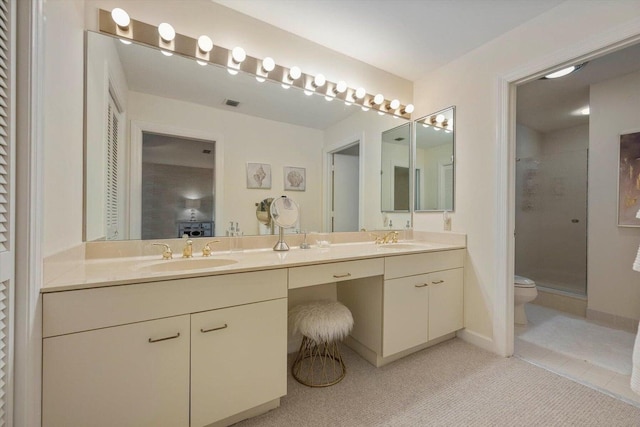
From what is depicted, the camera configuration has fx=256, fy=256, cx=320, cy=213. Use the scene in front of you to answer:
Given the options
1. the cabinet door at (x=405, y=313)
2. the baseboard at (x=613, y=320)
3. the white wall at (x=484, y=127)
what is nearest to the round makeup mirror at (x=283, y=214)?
the cabinet door at (x=405, y=313)

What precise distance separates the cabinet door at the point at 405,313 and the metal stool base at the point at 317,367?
13.1 inches

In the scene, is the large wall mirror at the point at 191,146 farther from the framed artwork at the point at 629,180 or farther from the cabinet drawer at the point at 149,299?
the framed artwork at the point at 629,180

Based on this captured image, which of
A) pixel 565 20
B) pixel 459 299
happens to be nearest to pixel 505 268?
pixel 459 299

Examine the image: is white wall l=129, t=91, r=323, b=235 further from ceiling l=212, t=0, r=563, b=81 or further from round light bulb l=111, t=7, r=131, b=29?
ceiling l=212, t=0, r=563, b=81

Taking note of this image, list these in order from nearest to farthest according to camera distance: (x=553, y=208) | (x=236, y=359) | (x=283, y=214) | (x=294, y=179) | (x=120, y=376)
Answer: (x=120, y=376), (x=236, y=359), (x=283, y=214), (x=294, y=179), (x=553, y=208)

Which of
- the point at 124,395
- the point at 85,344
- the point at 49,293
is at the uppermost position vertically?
the point at 49,293

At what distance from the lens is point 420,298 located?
1842mm

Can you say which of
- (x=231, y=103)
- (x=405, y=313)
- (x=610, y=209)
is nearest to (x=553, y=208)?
(x=610, y=209)

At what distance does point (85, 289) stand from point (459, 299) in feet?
7.68

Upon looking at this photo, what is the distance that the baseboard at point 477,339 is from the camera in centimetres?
195

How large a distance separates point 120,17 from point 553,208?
456 cm

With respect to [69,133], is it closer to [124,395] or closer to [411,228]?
[124,395]

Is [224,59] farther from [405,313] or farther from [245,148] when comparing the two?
[405,313]

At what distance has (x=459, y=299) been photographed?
2092 mm
